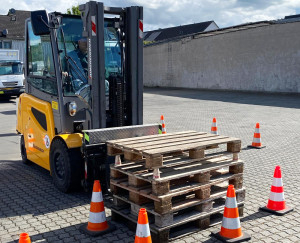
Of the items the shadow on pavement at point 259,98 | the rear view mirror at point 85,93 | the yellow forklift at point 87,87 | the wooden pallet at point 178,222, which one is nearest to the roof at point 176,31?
the shadow on pavement at point 259,98

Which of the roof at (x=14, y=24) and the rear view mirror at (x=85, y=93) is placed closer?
the rear view mirror at (x=85, y=93)

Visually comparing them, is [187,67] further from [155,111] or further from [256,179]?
[256,179]

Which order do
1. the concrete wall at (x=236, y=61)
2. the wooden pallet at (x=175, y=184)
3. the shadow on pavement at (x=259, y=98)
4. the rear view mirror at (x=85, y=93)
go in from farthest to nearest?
the concrete wall at (x=236, y=61), the shadow on pavement at (x=259, y=98), the rear view mirror at (x=85, y=93), the wooden pallet at (x=175, y=184)

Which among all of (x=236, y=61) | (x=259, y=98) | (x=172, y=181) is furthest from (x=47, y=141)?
(x=236, y=61)

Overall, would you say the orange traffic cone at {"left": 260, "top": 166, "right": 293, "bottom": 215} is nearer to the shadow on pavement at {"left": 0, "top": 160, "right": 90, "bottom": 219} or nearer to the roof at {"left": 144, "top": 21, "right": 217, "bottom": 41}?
the shadow on pavement at {"left": 0, "top": 160, "right": 90, "bottom": 219}

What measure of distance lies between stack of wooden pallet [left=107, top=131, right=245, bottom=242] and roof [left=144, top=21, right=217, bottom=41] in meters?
52.5

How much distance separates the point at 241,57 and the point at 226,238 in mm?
26142

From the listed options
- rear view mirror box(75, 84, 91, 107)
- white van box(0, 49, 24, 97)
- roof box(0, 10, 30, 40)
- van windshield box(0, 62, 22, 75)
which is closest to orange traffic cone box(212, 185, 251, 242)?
rear view mirror box(75, 84, 91, 107)

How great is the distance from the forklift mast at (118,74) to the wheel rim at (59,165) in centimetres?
70

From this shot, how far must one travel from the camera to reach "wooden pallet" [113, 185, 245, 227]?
4.07 metres

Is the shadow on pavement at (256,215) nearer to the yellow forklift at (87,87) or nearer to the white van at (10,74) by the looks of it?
the yellow forklift at (87,87)

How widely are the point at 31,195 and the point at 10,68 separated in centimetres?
1854

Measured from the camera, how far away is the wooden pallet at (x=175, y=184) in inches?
159

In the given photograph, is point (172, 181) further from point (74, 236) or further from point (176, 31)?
point (176, 31)
